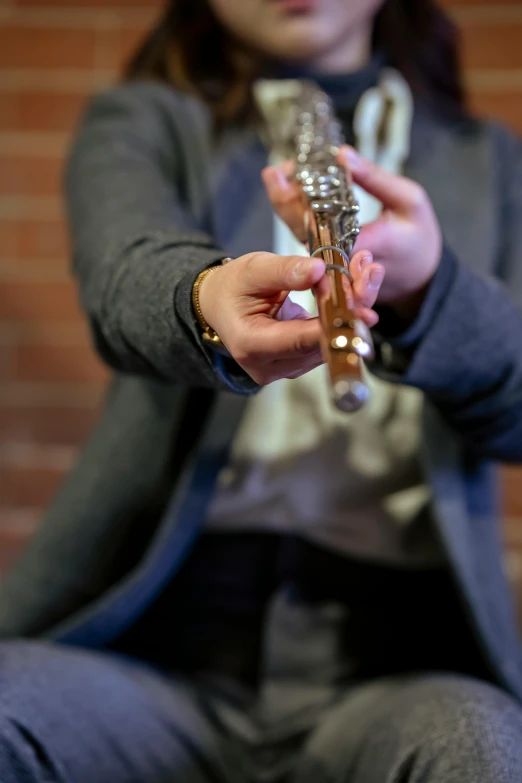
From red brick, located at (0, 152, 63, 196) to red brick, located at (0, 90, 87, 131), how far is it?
43mm

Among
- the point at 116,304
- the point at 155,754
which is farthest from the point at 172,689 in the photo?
the point at 116,304

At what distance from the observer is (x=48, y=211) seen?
3.69 ft

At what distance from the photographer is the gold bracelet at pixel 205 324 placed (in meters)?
0.38

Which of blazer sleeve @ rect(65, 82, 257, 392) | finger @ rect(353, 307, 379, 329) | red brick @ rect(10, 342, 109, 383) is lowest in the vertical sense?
red brick @ rect(10, 342, 109, 383)

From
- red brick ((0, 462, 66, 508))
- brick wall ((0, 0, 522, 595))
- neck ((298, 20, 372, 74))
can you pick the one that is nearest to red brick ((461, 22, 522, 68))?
brick wall ((0, 0, 522, 595))

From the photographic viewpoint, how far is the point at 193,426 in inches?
24.7

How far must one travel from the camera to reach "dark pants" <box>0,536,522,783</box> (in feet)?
1.52

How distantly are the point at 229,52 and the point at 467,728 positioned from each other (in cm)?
64

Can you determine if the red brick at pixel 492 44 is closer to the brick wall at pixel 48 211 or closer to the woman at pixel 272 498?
the brick wall at pixel 48 211

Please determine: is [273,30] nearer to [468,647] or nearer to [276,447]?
[276,447]

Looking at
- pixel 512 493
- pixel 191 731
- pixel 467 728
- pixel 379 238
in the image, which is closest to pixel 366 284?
pixel 379 238

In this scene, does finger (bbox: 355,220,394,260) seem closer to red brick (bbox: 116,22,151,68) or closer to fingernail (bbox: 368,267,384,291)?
fingernail (bbox: 368,267,384,291)

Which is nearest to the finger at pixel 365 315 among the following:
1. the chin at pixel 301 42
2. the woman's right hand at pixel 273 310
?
the woman's right hand at pixel 273 310

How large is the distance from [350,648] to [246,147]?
17.3 inches
